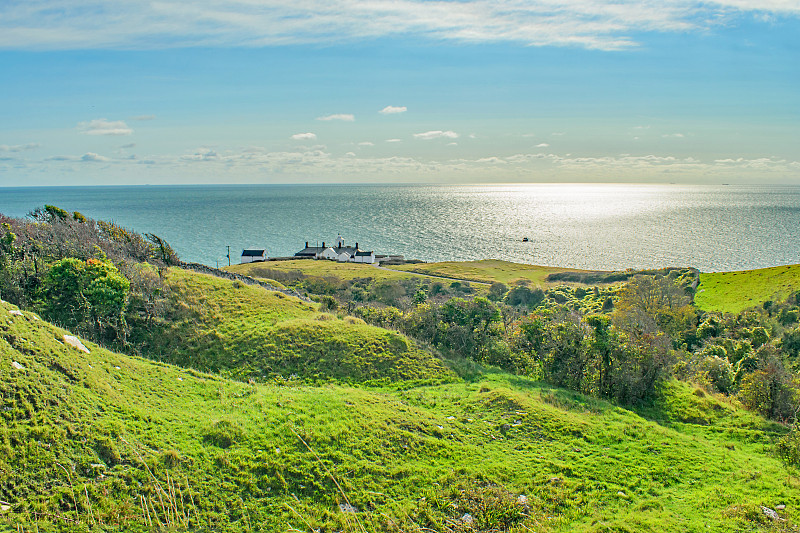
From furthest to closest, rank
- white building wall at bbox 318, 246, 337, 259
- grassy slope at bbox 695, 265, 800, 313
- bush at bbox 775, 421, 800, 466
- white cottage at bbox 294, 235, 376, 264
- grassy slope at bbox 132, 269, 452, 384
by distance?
white building wall at bbox 318, 246, 337, 259
white cottage at bbox 294, 235, 376, 264
grassy slope at bbox 695, 265, 800, 313
grassy slope at bbox 132, 269, 452, 384
bush at bbox 775, 421, 800, 466

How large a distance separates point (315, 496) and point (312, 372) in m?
11.8

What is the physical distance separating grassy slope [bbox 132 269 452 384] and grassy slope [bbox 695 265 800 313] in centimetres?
5916

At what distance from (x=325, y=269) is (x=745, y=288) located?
248ft

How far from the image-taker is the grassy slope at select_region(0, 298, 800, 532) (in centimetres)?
1201

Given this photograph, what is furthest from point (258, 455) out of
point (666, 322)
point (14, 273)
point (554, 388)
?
point (666, 322)

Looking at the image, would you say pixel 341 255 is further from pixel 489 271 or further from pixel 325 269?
pixel 489 271

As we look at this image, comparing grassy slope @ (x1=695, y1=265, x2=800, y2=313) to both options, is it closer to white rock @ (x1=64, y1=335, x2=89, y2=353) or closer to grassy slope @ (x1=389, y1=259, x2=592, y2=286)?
grassy slope @ (x1=389, y1=259, x2=592, y2=286)

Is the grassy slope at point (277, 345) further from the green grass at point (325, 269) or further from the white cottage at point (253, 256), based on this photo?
the white cottage at point (253, 256)

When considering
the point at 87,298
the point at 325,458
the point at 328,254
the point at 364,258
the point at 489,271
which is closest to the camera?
the point at 325,458

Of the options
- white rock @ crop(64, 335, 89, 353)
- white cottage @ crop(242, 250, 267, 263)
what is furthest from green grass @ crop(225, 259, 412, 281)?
white rock @ crop(64, 335, 89, 353)

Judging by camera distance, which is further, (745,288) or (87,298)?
(745,288)

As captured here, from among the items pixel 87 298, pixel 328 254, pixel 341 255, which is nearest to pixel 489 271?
pixel 341 255

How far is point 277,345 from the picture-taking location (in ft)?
88.7

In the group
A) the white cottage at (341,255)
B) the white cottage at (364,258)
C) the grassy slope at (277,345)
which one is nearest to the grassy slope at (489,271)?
the white cottage at (364,258)
